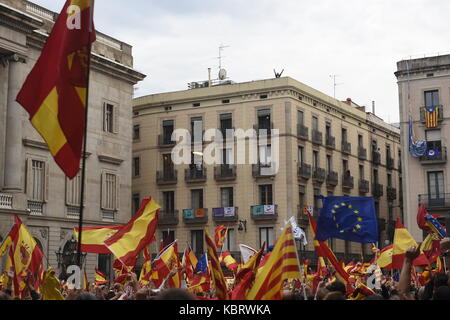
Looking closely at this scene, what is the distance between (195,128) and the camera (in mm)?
53219

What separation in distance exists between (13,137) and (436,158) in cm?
2588

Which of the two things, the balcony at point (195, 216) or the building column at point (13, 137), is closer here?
the building column at point (13, 137)

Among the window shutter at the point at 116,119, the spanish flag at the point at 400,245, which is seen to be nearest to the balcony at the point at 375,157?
the window shutter at the point at 116,119

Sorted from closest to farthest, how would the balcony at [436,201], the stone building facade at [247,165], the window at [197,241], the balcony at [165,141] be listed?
the balcony at [436,201], the stone building facade at [247,165], the window at [197,241], the balcony at [165,141]

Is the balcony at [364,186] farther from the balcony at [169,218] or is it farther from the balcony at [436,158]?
the balcony at [169,218]

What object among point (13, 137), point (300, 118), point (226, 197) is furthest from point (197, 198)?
point (13, 137)

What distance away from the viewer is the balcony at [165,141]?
53.3m

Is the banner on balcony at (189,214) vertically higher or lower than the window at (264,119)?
lower

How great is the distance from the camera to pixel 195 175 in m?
52.2

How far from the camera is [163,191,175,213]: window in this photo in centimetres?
5312

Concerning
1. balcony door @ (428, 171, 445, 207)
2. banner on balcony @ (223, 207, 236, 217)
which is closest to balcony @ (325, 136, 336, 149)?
balcony door @ (428, 171, 445, 207)

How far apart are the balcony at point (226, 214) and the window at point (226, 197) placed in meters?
0.89

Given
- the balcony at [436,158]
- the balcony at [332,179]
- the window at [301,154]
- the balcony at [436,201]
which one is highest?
the window at [301,154]

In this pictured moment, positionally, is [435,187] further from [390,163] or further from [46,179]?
[46,179]
